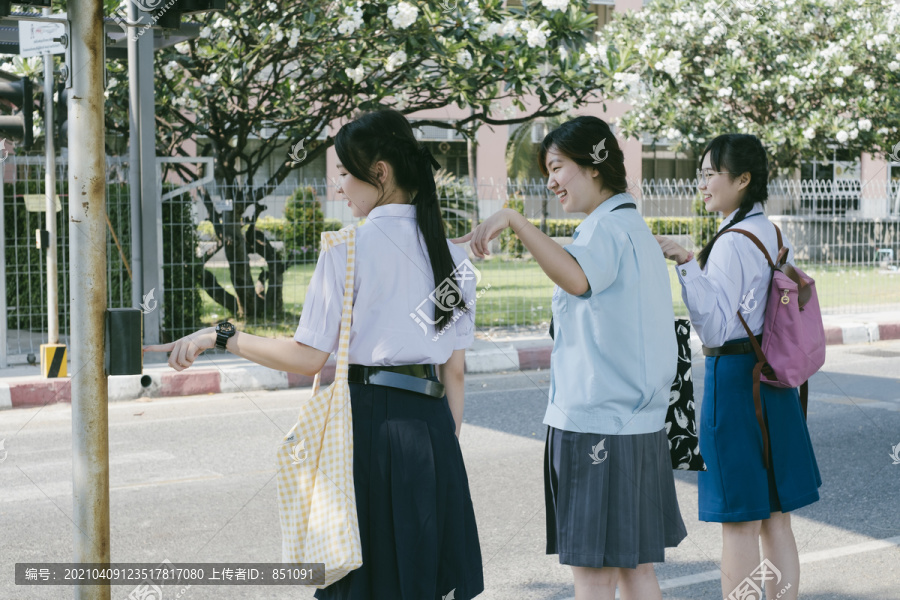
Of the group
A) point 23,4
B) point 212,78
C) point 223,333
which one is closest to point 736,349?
point 223,333

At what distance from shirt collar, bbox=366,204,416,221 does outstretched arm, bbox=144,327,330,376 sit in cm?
38

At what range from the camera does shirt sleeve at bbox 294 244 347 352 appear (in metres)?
2.33

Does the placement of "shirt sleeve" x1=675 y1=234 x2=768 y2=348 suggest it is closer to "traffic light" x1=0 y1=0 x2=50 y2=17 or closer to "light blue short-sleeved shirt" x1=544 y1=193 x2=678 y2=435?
"light blue short-sleeved shirt" x1=544 y1=193 x2=678 y2=435

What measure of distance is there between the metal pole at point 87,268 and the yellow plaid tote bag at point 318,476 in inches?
16.9

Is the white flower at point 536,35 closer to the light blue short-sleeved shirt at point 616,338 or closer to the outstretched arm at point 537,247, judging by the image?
the light blue short-sleeved shirt at point 616,338

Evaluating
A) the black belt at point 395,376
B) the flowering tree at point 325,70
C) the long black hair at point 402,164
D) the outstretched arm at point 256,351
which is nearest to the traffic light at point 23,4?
the long black hair at point 402,164

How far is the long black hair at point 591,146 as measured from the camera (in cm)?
259

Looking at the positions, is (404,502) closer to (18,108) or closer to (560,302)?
(560,302)

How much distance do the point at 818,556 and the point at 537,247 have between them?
2.70 meters

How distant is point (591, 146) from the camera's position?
260 centimetres

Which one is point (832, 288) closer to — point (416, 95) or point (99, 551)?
point (416, 95)

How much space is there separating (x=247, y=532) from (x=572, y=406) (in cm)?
247

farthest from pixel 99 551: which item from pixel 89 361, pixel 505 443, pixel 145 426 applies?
pixel 145 426

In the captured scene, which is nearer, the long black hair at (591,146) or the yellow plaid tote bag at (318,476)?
the yellow plaid tote bag at (318,476)
